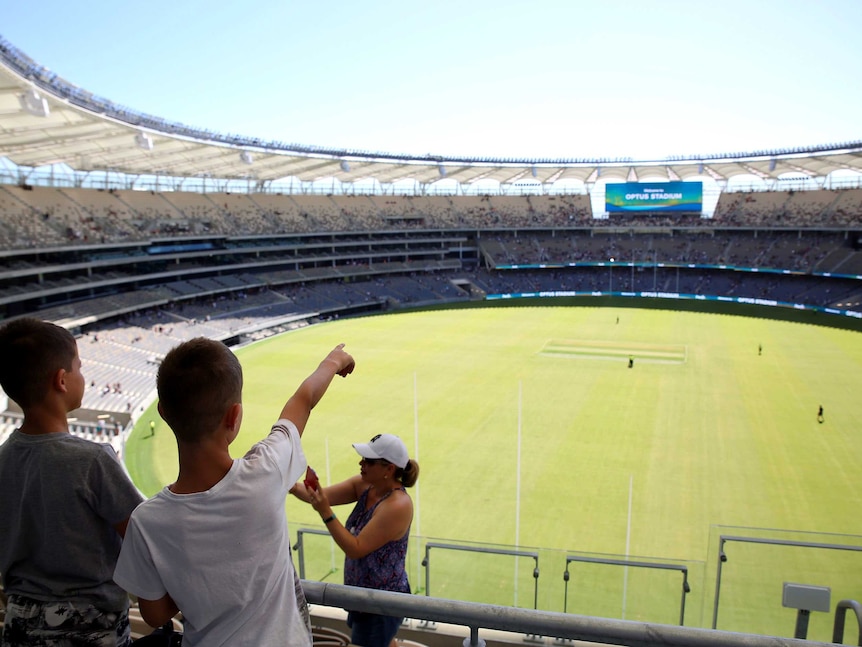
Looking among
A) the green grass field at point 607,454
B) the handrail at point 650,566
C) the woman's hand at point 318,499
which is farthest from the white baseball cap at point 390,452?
the handrail at point 650,566

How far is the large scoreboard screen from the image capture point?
61.3m

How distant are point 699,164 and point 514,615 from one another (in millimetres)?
63625

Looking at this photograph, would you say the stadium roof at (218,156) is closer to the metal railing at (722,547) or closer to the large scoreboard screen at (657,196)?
the large scoreboard screen at (657,196)

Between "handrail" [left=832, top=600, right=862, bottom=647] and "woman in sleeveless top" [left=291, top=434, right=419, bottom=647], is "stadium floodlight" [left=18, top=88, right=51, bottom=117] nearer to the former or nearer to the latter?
"woman in sleeveless top" [left=291, top=434, right=419, bottom=647]

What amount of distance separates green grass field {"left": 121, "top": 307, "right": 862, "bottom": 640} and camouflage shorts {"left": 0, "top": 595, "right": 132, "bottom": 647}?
392 centimetres

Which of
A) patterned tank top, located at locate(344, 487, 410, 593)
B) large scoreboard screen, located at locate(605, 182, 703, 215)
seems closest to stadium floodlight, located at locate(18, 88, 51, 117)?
patterned tank top, located at locate(344, 487, 410, 593)

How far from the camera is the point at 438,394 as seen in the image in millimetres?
26016

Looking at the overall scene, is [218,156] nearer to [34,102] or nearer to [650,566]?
[34,102]

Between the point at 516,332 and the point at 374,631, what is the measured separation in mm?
37406

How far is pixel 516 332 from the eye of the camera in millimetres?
39812

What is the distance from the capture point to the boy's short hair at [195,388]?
1.87 meters

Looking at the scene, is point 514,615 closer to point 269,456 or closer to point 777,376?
point 269,456

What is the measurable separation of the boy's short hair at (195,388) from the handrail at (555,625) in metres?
0.87

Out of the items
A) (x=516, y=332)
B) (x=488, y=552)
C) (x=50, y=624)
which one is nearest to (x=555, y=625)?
(x=50, y=624)
